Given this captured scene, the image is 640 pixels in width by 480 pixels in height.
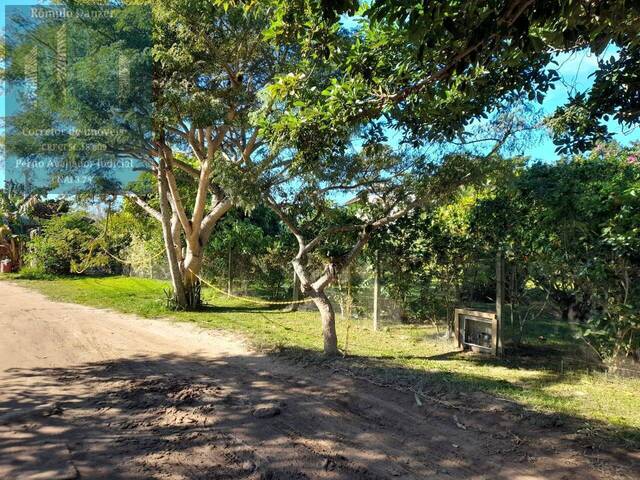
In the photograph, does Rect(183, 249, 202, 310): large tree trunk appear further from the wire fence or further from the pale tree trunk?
the pale tree trunk

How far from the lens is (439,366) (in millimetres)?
6695

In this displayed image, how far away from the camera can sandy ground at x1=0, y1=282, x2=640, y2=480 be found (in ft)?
11.8

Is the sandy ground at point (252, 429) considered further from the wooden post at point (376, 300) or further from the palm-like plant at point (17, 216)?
the palm-like plant at point (17, 216)

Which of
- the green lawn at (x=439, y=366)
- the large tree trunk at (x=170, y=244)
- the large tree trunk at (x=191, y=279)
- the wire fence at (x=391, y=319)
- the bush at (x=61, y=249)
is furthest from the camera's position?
the bush at (x=61, y=249)

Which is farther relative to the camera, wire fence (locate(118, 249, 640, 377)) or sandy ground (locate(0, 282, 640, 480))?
wire fence (locate(118, 249, 640, 377))

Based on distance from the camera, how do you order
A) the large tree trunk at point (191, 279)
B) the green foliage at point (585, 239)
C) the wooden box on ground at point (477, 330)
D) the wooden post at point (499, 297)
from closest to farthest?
the green foliage at point (585, 239), the wooden post at point (499, 297), the wooden box on ground at point (477, 330), the large tree trunk at point (191, 279)

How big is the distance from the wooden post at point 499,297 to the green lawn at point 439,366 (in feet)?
0.95

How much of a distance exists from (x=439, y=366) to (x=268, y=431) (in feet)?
11.0

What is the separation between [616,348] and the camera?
5887 mm

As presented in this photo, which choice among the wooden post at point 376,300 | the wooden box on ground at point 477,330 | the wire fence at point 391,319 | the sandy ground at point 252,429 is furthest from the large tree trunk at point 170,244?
the wooden box on ground at point 477,330

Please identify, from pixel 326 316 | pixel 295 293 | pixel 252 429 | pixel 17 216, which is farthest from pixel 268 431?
pixel 17 216

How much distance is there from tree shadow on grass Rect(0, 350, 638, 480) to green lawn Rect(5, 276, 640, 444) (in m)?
0.29

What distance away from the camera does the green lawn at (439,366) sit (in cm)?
494
